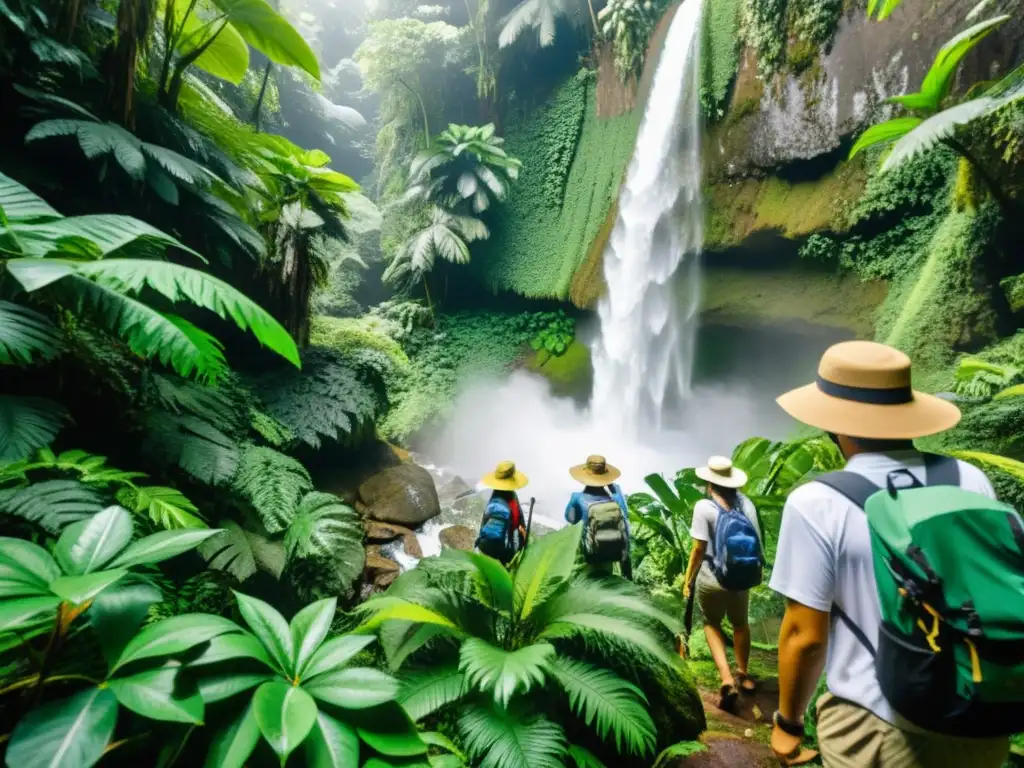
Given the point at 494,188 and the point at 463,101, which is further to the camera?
the point at 463,101

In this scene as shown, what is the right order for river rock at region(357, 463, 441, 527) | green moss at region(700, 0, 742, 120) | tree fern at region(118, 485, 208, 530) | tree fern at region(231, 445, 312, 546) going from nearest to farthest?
tree fern at region(118, 485, 208, 530), tree fern at region(231, 445, 312, 546), river rock at region(357, 463, 441, 527), green moss at region(700, 0, 742, 120)

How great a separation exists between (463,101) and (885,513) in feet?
48.5

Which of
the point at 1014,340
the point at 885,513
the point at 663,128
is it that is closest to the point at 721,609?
the point at 885,513

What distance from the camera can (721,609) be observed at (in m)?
2.81

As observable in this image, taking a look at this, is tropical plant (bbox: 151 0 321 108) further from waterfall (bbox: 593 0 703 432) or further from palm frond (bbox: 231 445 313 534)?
waterfall (bbox: 593 0 703 432)

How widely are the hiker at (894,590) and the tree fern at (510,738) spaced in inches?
27.2

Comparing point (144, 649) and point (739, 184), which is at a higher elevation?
point (739, 184)

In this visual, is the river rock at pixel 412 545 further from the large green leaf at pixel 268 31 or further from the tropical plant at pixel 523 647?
the large green leaf at pixel 268 31

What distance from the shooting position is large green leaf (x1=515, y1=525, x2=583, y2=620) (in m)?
2.09

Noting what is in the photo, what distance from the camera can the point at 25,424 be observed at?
1843 millimetres

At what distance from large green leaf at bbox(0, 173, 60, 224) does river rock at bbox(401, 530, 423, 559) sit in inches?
175

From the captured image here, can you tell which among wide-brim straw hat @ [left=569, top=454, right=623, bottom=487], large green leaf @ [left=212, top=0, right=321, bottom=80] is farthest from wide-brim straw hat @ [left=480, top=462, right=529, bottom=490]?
large green leaf @ [left=212, top=0, right=321, bottom=80]

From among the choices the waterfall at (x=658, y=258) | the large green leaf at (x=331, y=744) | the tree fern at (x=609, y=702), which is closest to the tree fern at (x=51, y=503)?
the large green leaf at (x=331, y=744)

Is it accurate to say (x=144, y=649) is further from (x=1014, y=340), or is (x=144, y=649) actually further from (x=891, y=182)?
(x=891, y=182)
